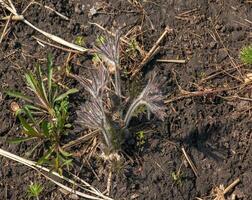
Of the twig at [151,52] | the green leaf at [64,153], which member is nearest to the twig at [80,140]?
the green leaf at [64,153]

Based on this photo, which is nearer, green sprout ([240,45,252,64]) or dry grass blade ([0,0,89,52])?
green sprout ([240,45,252,64])

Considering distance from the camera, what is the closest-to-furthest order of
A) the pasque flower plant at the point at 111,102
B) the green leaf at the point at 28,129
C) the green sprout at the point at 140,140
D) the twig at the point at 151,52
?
1. the pasque flower plant at the point at 111,102
2. the green leaf at the point at 28,129
3. the green sprout at the point at 140,140
4. the twig at the point at 151,52

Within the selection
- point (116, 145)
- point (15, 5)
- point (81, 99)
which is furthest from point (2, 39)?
point (116, 145)

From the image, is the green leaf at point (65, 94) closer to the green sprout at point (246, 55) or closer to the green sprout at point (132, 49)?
the green sprout at point (132, 49)

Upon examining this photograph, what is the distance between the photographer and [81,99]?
2.66m

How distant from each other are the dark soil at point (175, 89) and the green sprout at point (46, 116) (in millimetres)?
73

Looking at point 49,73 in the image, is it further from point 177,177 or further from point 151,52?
point 177,177

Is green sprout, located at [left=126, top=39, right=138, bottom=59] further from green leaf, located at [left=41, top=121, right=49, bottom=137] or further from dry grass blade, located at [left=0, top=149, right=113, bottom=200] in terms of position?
dry grass blade, located at [left=0, top=149, right=113, bottom=200]

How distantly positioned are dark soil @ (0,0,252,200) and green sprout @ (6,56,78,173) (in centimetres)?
7

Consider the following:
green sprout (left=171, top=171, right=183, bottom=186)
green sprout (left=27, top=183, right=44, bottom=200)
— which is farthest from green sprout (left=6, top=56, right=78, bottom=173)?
green sprout (left=171, top=171, right=183, bottom=186)

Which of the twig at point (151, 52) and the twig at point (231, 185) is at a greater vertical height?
the twig at point (151, 52)

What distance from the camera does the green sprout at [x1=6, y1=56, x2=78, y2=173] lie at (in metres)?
2.50

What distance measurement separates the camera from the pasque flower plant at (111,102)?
2.21 metres

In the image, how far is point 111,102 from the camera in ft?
8.43
